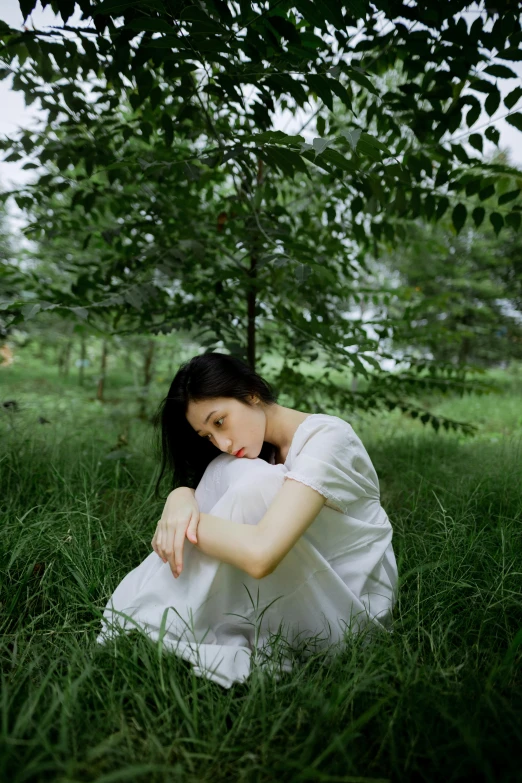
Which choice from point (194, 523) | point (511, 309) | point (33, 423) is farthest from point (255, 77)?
point (511, 309)

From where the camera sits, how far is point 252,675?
1.09 meters

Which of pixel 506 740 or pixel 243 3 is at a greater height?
pixel 243 3

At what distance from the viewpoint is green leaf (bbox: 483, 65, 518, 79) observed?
1.48m

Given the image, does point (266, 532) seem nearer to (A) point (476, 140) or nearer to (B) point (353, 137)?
(B) point (353, 137)

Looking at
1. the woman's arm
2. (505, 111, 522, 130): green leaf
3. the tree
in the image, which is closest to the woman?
the woman's arm

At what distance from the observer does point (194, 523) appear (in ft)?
3.93

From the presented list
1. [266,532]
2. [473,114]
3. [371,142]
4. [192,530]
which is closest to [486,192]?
[473,114]

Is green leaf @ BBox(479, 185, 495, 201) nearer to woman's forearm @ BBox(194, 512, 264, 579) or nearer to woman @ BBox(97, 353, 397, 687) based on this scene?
woman @ BBox(97, 353, 397, 687)

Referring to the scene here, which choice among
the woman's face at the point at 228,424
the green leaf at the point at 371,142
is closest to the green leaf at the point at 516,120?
the green leaf at the point at 371,142

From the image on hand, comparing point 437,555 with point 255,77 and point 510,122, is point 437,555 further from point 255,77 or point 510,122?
point 255,77

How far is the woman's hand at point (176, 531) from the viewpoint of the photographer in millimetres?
1197

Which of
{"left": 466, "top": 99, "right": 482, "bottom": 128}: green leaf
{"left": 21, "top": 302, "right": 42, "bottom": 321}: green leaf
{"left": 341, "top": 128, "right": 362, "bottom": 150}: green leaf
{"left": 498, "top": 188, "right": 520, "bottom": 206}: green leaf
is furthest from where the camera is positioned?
{"left": 498, "top": 188, "right": 520, "bottom": 206}: green leaf

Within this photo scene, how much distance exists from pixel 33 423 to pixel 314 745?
2478 millimetres

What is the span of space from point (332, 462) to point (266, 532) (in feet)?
0.97
